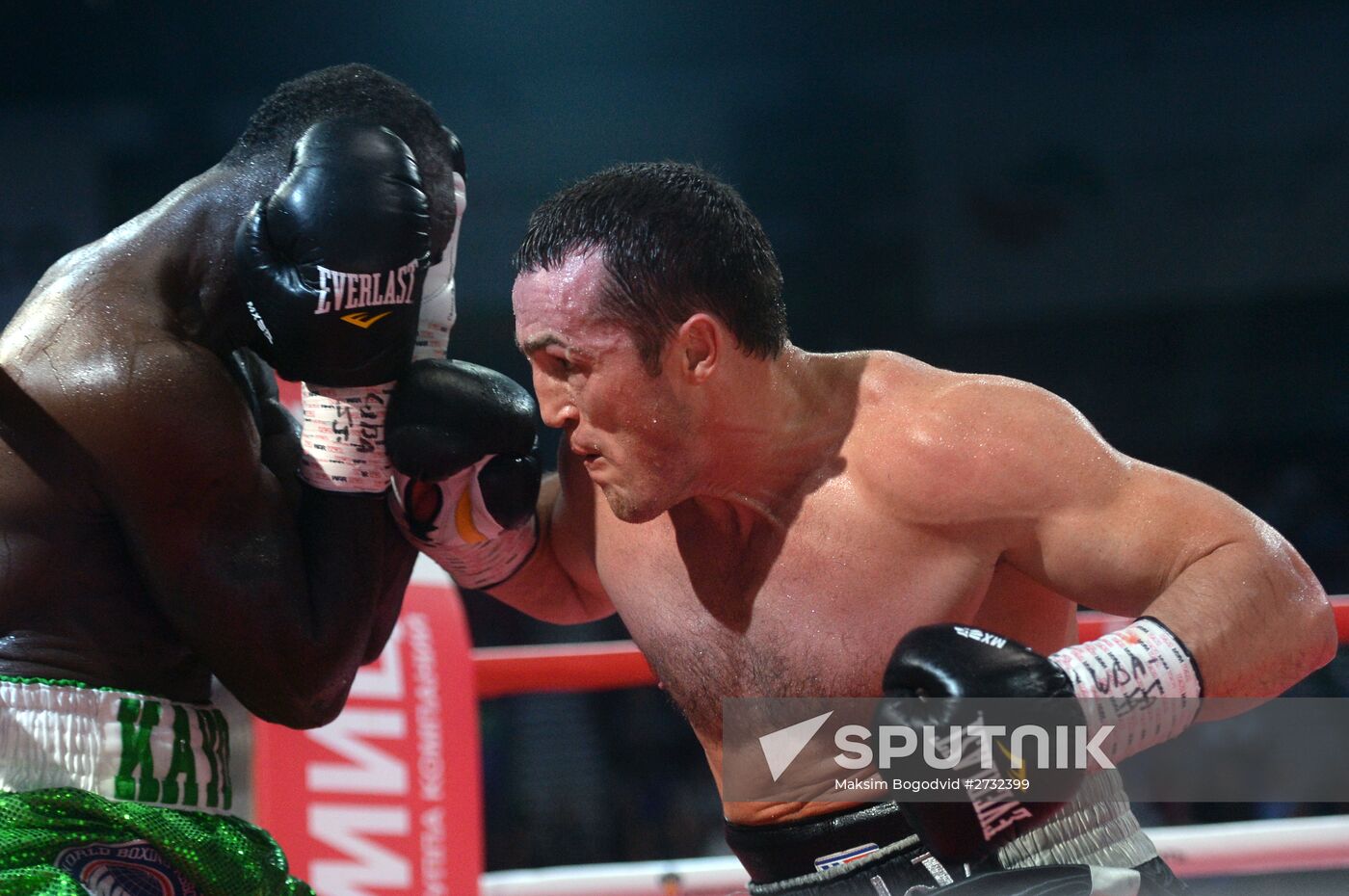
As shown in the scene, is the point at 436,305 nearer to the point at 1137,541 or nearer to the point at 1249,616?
the point at 1137,541

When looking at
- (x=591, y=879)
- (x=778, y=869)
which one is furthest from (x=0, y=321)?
(x=778, y=869)

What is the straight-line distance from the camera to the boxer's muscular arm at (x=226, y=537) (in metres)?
1.31

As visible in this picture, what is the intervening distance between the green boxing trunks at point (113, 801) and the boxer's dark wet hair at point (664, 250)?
665 millimetres

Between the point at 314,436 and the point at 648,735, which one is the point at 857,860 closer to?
the point at 314,436

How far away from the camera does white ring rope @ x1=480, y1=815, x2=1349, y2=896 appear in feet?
7.95

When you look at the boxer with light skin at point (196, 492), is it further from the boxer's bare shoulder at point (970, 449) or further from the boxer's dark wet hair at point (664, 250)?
the boxer's bare shoulder at point (970, 449)

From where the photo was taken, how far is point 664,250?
58.9 inches

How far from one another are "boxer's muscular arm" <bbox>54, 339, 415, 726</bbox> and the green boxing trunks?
0.32 feet

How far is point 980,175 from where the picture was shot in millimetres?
5977

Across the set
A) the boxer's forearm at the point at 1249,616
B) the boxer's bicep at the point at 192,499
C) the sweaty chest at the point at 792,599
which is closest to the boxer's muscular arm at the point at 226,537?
the boxer's bicep at the point at 192,499

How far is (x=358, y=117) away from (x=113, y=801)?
784mm

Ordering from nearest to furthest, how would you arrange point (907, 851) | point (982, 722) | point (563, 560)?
point (982, 722)
point (907, 851)
point (563, 560)

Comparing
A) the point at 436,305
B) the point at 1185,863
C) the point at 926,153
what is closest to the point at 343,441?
the point at 436,305

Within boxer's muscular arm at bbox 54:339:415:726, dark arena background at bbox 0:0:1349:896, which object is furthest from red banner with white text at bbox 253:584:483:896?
dark arena background at bbox 0:0:1349:896
